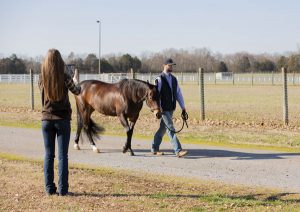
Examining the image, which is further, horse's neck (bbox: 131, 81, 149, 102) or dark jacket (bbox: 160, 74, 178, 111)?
horse's neck (bbox: 131, 81, 149, 102)

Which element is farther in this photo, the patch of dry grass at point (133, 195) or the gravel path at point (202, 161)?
the gravel path at point (202, 161)

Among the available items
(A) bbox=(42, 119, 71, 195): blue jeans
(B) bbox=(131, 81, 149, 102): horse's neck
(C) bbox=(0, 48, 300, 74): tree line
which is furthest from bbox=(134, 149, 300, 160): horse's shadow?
(C) bbox=(0, 48, 300, 74): tree line

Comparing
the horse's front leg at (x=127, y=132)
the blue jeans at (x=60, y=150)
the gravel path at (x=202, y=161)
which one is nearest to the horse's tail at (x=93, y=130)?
the gravel path at (x=202, y=161)

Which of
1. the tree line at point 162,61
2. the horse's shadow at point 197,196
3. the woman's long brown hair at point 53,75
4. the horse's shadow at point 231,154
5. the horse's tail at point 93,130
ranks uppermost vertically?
the tree line at point 162,61

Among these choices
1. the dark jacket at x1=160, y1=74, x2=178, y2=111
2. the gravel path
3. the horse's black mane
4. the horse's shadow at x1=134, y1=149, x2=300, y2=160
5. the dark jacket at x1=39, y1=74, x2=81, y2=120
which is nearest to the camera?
the dark jacket at x1=39, y1=74, x2=81, y2=120

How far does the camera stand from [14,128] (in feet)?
58.0

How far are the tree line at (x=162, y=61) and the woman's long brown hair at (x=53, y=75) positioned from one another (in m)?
70.1

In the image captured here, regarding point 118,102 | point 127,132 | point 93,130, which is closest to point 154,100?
point 127,132

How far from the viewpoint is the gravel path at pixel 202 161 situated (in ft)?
30.0

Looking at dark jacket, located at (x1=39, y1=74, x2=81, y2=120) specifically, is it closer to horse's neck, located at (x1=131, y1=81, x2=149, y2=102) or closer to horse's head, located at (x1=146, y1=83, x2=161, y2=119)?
horse's head, located at (x1=146, y1=83, x2=161, y2=119)

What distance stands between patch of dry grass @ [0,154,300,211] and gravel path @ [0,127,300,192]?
652mm

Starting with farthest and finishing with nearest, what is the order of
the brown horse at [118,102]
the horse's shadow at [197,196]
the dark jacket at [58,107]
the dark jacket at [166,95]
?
the brown horse at [118,102] < the dark jacket at [166,95] < the dark jacket at [58,107] < the horse's shadow at [197,196]

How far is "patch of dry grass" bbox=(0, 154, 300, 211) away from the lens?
22.9ft

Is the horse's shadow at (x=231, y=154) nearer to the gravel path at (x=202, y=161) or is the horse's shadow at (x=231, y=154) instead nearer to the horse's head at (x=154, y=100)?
the gravel path at (x=202, y=161)
